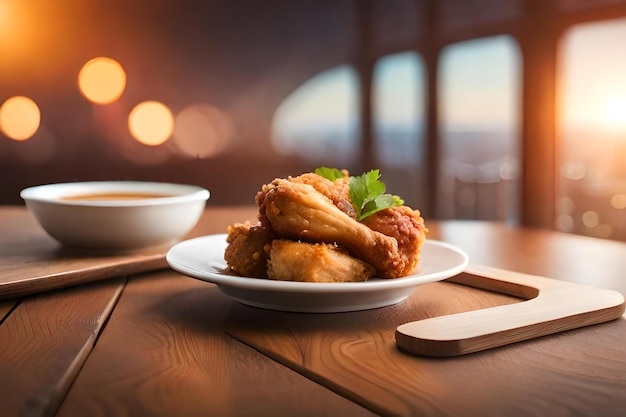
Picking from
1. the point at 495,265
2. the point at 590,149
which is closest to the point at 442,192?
the point at 590,149

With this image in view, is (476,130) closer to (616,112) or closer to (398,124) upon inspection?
(398,124)

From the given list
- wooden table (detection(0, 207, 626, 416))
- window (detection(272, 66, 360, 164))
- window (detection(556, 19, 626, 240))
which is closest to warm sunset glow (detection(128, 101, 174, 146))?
window (detection(272, 66, 360, 164))

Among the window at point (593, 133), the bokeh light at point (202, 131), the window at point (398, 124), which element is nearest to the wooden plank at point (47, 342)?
the window at point (593, 133)

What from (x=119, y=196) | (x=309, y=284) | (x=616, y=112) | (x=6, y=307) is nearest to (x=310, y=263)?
(x=309, y=284)

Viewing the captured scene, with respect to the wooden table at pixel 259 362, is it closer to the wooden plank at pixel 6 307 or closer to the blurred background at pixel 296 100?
the wooden plank at pixel 6 307

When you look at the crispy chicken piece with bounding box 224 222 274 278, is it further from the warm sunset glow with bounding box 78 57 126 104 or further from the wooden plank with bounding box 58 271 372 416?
the warm sunset glow with bounding box 78 57 126 104

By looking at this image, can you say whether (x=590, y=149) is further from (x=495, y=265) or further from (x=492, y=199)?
(x=495, y=265)
